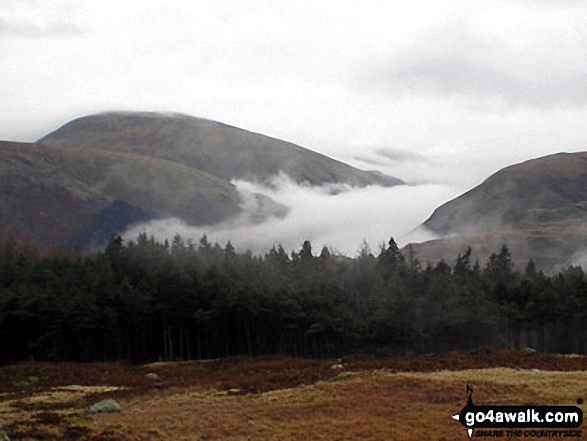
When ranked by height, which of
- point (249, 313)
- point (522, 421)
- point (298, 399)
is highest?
point (249, 313)

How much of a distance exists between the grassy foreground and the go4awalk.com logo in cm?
82

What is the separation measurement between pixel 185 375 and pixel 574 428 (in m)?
44.8

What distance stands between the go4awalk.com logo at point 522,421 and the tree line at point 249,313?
57522 mm

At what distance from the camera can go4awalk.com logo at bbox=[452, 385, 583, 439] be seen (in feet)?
90.4

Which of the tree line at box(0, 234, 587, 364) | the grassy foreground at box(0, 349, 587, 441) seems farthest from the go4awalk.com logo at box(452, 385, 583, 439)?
the tree line at box(0, 234, 587, 364)

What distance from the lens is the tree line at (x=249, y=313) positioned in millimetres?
89562

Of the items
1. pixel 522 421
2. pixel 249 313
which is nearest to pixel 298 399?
pixel 522 421

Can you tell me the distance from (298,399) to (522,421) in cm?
1477

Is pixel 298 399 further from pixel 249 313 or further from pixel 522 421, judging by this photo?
pixel 249 313

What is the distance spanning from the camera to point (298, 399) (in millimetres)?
39562

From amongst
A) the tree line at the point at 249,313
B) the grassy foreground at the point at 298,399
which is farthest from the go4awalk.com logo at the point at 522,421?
the tree line at the point at 249,313

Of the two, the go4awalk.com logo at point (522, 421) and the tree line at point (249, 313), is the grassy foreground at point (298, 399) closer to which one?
the go4awalk.com logo at point (522, 421)

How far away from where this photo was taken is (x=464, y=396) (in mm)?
37844

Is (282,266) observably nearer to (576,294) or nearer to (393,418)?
(576,294)
